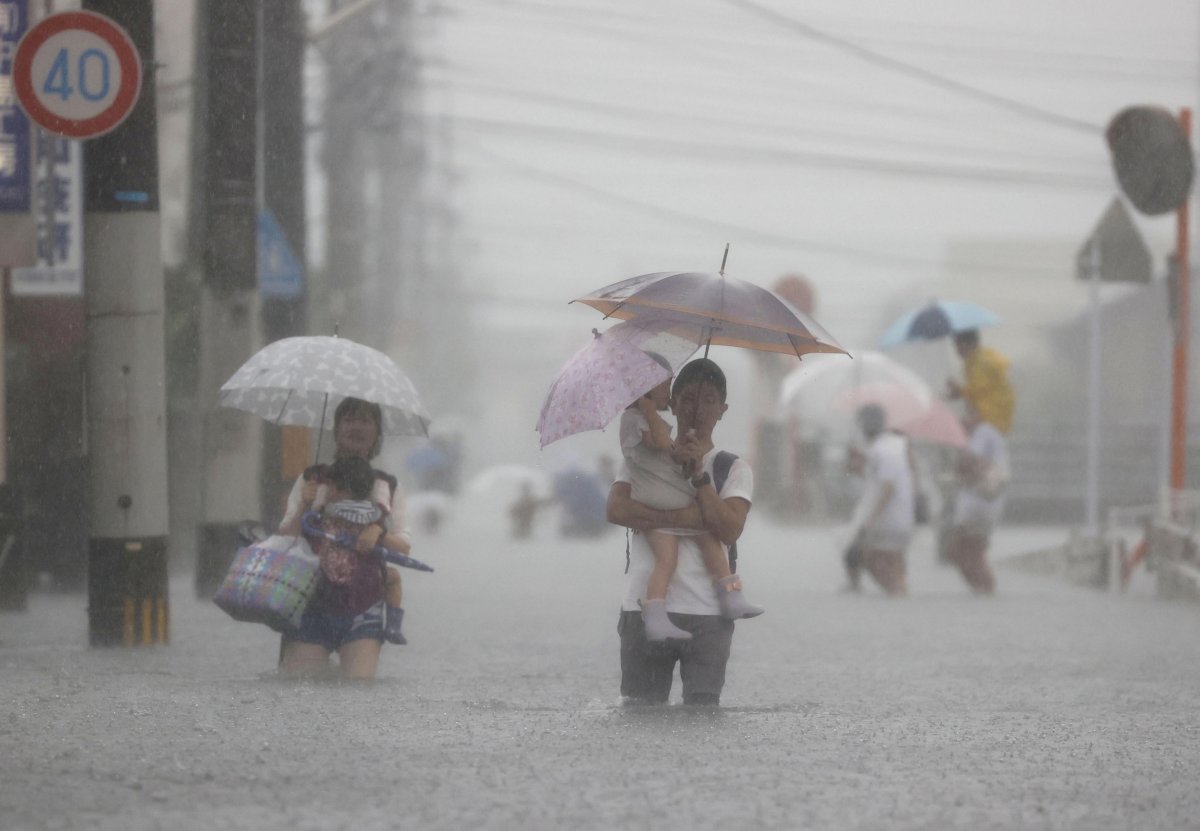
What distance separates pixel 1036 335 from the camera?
68.2 m

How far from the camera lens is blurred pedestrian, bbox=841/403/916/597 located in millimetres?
16562

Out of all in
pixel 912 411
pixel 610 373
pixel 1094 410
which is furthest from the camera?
pixel 1094 410

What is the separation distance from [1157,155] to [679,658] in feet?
35.5

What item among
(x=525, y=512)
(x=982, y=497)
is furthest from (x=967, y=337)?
(x=525, y=512)

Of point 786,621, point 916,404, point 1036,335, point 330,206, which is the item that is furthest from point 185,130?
point 1036,335

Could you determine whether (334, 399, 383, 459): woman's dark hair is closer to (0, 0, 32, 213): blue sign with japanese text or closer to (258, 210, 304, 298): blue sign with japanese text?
(0, 0, 32, 213): blue sign with japanese text

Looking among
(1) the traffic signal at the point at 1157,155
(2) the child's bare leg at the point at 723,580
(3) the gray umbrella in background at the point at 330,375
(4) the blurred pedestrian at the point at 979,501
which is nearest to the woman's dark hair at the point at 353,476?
(3) the gray umbrella in background at the point at 330,375

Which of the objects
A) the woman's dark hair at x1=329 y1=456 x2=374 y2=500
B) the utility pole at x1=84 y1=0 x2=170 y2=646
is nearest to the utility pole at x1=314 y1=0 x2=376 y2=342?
the utility pole at x1=84 y1=0 x2=170 y2=646

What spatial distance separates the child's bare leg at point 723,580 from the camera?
23.7 ft

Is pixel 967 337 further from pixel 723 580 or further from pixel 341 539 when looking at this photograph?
pixel 723 580

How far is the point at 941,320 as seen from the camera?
17172mm

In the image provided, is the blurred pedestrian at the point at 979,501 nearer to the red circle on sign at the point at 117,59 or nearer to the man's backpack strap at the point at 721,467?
the red circle on sign at the point at 117,59

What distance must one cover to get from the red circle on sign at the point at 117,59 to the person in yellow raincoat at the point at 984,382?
9.05 metres

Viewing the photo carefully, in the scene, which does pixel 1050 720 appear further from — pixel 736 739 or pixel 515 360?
pixel 515 360
